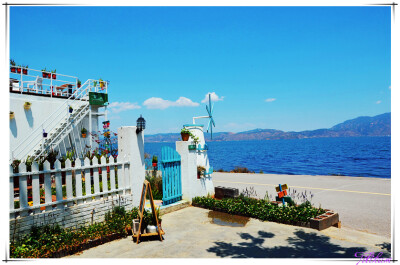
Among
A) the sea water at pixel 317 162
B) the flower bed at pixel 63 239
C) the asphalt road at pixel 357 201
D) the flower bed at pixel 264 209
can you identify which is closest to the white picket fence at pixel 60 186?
the flower bed at pixel 63 239

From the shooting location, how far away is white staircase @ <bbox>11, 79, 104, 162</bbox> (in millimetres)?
12859

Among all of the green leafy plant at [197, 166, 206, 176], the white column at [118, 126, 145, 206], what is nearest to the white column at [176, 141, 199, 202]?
the green leafy plant at [197, 166, 206, 176]

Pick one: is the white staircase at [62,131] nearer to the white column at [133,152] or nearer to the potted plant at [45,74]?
the potted plant at [45,74]

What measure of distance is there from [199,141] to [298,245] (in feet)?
17.8

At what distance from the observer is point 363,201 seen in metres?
10.3

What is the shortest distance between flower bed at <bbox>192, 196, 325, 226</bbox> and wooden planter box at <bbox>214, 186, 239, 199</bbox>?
10.6 inches

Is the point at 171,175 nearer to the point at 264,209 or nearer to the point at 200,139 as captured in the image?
the point at 200,139

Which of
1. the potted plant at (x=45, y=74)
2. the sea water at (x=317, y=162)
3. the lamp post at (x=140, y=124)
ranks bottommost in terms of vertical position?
the sea water at (x=317, y=162)

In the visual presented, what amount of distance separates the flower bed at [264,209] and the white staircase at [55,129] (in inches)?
330

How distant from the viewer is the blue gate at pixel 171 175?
8898mm
